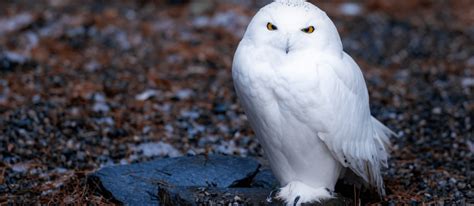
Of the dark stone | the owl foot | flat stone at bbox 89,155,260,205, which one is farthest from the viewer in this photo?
flat stone at bbox 89,155,260,205

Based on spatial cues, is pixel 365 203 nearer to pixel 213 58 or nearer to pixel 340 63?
pixel 340 63

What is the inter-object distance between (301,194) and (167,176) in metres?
0.86

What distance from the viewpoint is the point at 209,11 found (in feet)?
30.1

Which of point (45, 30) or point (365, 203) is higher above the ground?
point (45, 30)

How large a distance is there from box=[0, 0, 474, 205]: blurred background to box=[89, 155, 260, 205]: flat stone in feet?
0.43

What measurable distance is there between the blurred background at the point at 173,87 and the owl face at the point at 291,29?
4.50ft

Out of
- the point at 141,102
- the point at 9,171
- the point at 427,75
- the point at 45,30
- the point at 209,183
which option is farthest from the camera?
the point at 45,30

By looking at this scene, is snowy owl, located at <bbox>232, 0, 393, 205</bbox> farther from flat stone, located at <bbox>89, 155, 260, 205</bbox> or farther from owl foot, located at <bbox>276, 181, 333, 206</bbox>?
flat stone, located at <bbox>89, 155, 260, 205</bbox>

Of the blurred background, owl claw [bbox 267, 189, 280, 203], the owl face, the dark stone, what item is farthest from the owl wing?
the blurred background

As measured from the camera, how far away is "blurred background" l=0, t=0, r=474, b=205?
5.18 metres

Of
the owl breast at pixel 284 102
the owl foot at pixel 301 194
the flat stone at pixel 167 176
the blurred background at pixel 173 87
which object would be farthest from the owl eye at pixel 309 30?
the blurred background at pixel 173 87

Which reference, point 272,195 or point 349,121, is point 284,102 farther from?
point 272,195

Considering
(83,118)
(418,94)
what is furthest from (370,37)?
(83,118)

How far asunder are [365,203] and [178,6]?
551 cm
